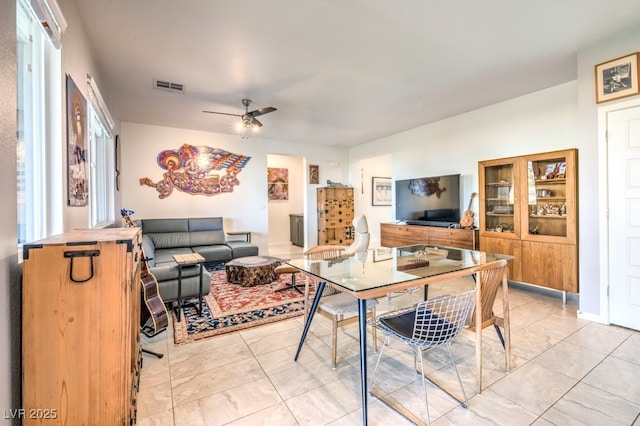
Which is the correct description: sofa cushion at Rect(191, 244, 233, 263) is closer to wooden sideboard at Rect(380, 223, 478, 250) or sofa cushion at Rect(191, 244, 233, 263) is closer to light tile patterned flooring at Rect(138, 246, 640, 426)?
light tile patterned flooring at Rect(138, 246, 640, 426)

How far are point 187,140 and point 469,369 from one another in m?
5.85

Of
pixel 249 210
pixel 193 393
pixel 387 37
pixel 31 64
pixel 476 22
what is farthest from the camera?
pixel 249 210

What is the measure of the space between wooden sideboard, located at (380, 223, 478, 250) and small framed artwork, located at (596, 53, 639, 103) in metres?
2.11

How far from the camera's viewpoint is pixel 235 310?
3205mm

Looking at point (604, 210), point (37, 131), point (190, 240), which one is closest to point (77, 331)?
point (37, 131)

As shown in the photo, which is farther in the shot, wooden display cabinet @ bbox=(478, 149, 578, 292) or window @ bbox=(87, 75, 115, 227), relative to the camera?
wooden display cabinet @ bbox=(478, 149, 578, 292)

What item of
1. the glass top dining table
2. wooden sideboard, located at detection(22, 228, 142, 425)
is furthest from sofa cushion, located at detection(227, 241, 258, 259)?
wooden sideboard, located at detection(22, 228, 142, 425)

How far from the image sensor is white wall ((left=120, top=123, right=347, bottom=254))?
541 cm

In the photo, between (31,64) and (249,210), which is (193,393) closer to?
(31,64)

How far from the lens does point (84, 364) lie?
1.22m

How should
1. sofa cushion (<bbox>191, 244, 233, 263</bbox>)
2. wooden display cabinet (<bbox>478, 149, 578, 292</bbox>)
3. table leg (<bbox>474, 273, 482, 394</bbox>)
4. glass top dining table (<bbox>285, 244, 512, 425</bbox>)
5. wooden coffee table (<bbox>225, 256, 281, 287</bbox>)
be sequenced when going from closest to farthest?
glass top dining table (<bbox>285, 244, 512, 425</bbox>) → table leg (<bbox>474, 273, 482, 394</bbox>) → wooden display cabinet (<bbox>478, 149, 578, 292</bbox>) → wooden coffee table (<bbox>225, 256, 281, 287</bbox>) → sofa cushion (<bbox>191, 244, 233, 263</bbox>)

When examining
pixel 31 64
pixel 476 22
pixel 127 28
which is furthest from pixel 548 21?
pixel 31 64

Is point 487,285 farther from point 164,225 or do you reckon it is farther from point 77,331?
point 164,225

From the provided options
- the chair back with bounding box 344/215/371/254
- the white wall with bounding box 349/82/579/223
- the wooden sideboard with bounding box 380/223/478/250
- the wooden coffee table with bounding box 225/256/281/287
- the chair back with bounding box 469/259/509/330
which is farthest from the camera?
the wooden sideboard with bounding box 380/223/478/250
